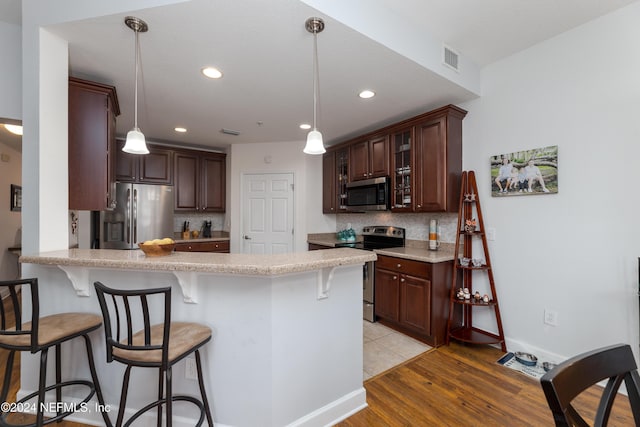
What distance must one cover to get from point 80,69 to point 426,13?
2.80 metres

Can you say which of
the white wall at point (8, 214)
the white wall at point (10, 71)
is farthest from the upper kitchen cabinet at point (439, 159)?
the white wall at point (8, 214)

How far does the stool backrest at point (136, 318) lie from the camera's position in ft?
3.93

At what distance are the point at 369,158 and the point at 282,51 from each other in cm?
201

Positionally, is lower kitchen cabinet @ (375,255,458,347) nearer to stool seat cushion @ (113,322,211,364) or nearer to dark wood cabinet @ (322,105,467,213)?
dark wood cabinet @ (322,105,467,213)

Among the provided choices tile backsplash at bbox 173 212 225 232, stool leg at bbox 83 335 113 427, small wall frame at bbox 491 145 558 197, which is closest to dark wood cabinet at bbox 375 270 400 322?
small wall frame at bbox 491 145 558 197

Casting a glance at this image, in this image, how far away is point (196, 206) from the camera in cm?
466

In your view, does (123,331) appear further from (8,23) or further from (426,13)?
(426,13)

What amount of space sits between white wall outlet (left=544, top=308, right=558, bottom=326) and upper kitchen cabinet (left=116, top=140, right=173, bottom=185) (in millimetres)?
5035

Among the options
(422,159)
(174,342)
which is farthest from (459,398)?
(422,159)

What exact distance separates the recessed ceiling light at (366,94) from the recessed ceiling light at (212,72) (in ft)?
4.34

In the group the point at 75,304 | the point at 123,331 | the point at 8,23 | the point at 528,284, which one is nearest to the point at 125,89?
the point at 8,23

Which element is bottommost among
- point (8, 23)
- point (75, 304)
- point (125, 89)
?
point (75, 304)

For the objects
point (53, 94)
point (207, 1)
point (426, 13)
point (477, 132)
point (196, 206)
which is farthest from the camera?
point (196, 206)

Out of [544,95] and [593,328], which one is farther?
[544,95]
